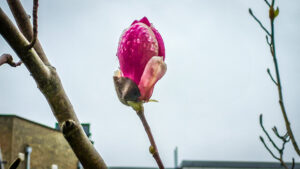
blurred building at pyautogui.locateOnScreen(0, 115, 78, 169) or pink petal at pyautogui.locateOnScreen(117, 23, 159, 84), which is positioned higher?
pink petal at pyautogui.locateOnScreen(117, 23, 159, 84)

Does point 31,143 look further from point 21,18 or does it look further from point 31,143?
point 21,18

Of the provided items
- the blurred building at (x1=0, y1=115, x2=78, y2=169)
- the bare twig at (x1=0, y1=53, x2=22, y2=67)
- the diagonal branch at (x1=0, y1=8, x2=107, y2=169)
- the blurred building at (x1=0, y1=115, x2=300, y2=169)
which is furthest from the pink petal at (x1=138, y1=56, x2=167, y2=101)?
the blurred building at (x1=0, y1=115, x2=78, y2=169)

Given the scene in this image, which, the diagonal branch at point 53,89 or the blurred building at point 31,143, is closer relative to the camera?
the diagonal branch at point 53,89

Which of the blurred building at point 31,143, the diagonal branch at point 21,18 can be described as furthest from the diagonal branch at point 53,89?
the blurred building at point 31,143

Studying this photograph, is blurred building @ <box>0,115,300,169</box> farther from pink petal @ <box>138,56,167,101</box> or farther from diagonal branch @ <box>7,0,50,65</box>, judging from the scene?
pink petal @ <box>138,56,167,101</box>

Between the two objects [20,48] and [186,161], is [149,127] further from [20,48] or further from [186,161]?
[186,161]

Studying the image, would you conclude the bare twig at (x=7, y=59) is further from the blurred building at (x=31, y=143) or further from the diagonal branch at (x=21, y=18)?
the blurred building at (x=31, y=143)
